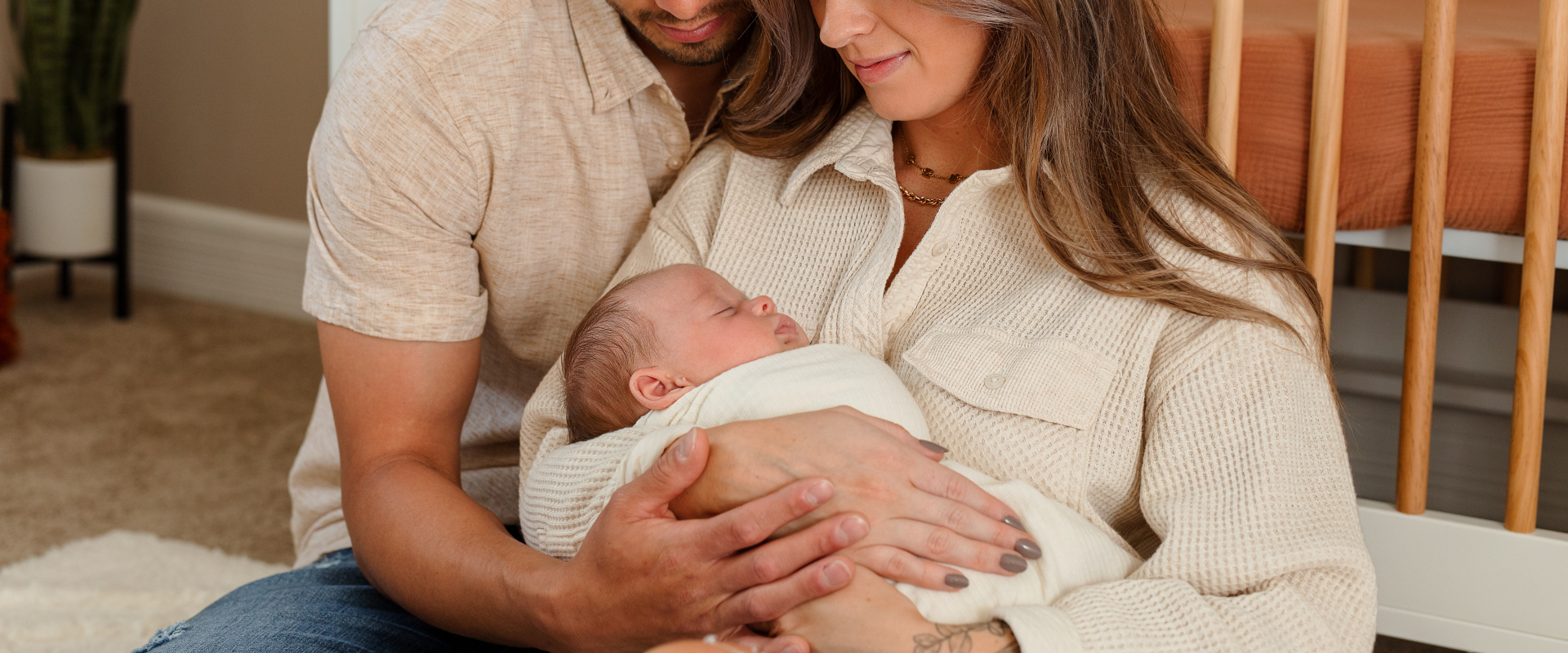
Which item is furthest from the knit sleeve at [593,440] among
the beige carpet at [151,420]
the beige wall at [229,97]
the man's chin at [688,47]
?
the beige wall at [229,97]

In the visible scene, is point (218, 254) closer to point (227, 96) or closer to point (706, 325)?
point (227, 96)

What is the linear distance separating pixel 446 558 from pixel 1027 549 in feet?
1.83

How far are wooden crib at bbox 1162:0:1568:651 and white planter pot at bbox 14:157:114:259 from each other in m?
2.85

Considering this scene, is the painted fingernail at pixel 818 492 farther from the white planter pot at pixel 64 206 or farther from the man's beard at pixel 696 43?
the white planter pot at pixel 64 206

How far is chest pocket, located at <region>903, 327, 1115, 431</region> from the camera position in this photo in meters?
1.05

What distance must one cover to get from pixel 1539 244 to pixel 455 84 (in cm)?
113

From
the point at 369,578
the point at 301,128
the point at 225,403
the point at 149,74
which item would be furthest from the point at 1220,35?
the point at 149,74

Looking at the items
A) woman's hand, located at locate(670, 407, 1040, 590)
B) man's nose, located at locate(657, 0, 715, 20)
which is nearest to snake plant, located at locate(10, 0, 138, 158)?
man's nose, located at locate(657, 0, 715, 20)

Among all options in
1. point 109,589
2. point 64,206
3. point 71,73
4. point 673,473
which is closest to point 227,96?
point 71,73

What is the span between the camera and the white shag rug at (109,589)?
1.62 metres

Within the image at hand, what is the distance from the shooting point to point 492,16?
1257 mm

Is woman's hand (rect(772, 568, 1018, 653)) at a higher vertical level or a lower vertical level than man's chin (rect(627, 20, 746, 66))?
lower

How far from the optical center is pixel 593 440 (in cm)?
107

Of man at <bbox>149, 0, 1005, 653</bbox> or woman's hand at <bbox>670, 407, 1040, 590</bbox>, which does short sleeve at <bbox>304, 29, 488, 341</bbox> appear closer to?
man at <bbox>149, 0, 1005, 653</bbox>
